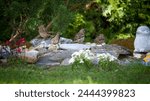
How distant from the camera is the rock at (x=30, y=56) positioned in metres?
6.45

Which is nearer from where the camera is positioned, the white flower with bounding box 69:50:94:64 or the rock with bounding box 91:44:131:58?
the white flower with bounding box 69:50:94:64

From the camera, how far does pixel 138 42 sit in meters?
6.98

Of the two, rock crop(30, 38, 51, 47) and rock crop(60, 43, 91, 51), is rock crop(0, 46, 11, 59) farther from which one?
rock crop(60, 43, 91, 51)

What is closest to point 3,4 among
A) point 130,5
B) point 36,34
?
point 36,34

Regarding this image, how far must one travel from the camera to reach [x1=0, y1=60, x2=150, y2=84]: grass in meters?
5.57

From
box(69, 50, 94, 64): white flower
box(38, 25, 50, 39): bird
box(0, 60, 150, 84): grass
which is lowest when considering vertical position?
box(0, 60, 150, 84): grass

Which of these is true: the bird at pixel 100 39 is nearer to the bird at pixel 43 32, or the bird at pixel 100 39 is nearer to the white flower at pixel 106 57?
the bird at pixel 43 32

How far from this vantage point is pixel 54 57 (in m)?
6.54

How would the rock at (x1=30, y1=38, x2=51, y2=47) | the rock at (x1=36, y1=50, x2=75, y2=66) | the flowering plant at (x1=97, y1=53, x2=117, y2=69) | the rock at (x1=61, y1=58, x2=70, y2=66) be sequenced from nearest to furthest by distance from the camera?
the flowering plant at (x1=97, y1=53, x2=117, y2=69) → the rock at (x1=61, y1=58, x2=70, y2=66) → the rock at (x1=36, y1=50, x2=75, y2=66) → the rock at (x1=30, y1=38, x2=51, y2=47)

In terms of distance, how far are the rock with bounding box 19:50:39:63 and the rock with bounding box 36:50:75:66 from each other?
7 cm

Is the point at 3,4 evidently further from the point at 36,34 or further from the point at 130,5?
the point at 130,5

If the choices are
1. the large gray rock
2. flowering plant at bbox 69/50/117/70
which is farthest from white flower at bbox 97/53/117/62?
the large gray rock

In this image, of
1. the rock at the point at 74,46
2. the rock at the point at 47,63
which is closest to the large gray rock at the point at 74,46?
the rock at the point at 74,46

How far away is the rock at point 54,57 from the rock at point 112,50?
311 mm
